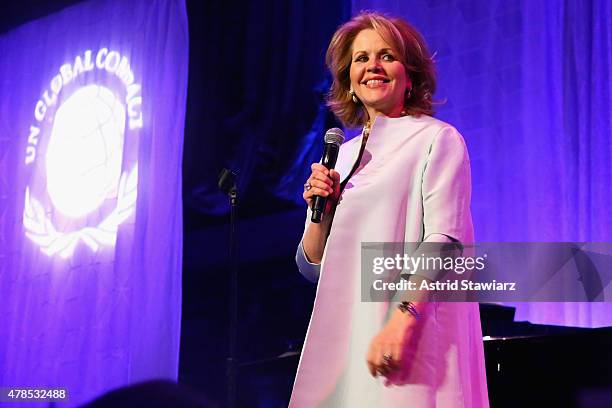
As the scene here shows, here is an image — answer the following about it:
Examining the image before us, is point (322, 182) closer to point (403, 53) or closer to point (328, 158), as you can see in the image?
point (328, 158)

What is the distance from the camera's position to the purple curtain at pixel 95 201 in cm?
510

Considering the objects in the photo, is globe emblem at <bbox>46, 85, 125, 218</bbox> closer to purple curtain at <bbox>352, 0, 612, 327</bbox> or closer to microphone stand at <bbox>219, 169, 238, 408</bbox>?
microphone stand at <bbox>219, 169, 238, 408</bbox>

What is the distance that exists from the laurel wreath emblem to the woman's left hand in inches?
157

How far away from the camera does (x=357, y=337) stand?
1.51 m

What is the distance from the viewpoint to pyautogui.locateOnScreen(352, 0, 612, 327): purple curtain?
3574mm

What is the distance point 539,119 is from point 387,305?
245 centimetres

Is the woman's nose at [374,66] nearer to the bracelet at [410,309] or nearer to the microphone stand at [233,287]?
the bracelet at [410,309]

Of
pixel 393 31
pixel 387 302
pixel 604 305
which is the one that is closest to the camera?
pixel 387 302

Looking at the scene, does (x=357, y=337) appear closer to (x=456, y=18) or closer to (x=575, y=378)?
(x=575, y=378)

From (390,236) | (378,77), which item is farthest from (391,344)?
(378,77)

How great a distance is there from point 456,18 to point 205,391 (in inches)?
108

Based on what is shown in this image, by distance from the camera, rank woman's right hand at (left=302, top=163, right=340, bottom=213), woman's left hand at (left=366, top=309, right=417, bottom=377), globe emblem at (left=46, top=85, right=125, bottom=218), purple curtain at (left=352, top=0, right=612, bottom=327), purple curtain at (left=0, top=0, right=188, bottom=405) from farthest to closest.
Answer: globe emblem at (left=46, top=85, right=125, bottom=218), purple curtain at (left=0, top=0, right=188, bottom=405), purple curtain at (left=352, top=0, right=612, bottom=327), woman's right hand at (left=302, top=163, right=340, bottom=213), woman's left hand at (left=366, top=309, right=417, bottom=377)

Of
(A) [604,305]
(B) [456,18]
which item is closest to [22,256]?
(B) [456,18]

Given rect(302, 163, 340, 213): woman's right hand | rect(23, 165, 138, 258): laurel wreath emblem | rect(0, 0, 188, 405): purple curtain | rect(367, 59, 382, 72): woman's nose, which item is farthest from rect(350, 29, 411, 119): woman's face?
rect(23, 165, 138, 258): laurel wreath emblem
